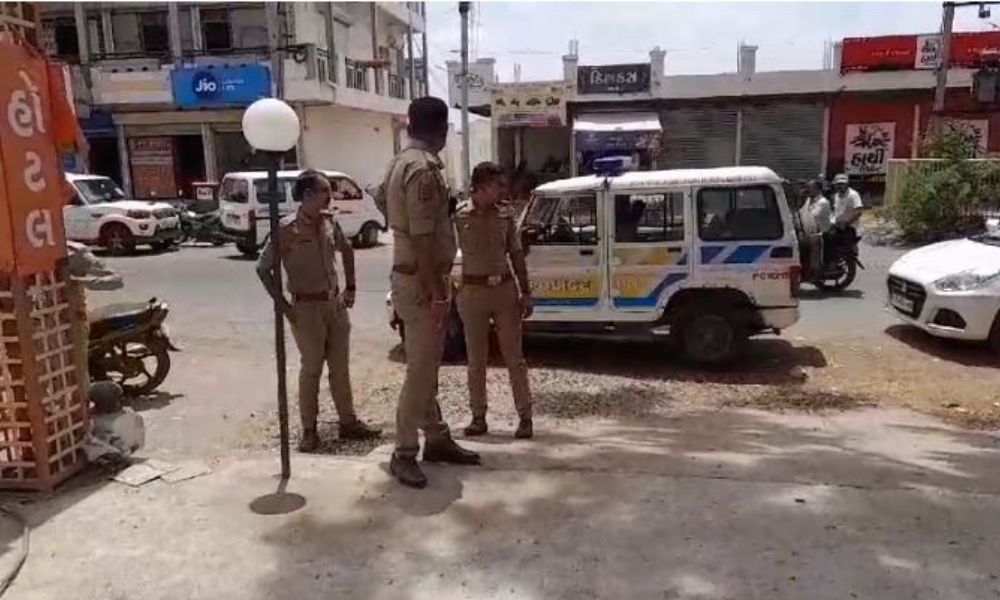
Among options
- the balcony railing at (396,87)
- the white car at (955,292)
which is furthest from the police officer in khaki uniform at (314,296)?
the balcony railing at (396,87)

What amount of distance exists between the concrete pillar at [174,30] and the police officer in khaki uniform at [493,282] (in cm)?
2299

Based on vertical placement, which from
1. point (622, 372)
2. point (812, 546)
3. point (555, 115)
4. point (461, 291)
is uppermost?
point (555, 115)

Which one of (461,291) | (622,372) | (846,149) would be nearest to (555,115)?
(846,149)

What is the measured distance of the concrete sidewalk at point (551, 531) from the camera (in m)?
3.09

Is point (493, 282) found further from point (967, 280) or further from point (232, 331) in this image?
point (232, 331)

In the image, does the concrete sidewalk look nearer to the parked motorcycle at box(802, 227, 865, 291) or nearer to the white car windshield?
the parked motorcycle at box(802, 227, 865, 291)

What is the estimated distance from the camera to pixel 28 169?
3848 millimetres

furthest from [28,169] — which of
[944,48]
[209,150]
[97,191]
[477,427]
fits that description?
[209,150]

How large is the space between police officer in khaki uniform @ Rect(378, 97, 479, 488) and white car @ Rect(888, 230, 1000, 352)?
574cm

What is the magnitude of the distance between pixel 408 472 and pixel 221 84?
Result: 883 inches

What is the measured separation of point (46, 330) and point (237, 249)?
14492 mm

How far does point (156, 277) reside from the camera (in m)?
14.3

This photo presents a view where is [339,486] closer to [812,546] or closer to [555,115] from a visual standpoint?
[812,546]

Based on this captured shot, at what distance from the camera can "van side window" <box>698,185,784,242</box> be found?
7.37 m
